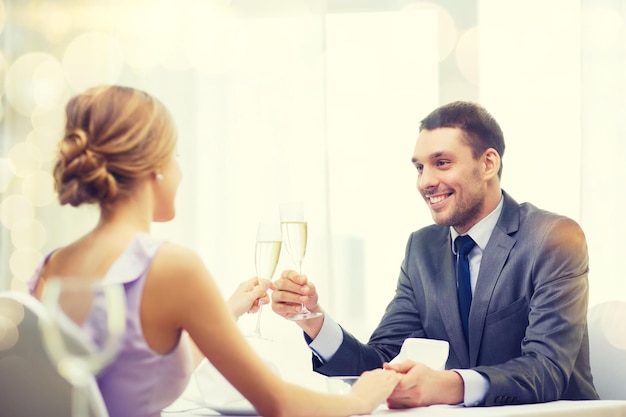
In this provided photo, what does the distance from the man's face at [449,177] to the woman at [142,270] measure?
4.11ft

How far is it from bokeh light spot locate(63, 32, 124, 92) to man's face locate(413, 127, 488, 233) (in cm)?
213

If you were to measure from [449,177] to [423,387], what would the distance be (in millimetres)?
1120

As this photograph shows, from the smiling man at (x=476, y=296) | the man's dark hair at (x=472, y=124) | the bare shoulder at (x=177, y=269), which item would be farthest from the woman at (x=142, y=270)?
the man's dark hair at (x=472, y=124)

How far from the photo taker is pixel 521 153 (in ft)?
13.3

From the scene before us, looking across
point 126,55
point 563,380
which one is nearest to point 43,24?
point 126,55

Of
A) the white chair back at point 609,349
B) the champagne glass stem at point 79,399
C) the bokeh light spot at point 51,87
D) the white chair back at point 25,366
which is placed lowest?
the white chair back at point 609,349

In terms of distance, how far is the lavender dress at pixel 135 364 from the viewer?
4.37ft

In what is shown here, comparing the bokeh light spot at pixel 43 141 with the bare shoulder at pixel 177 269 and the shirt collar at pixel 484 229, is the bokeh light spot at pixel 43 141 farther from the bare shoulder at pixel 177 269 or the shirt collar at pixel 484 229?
the bare shoulder at pixel 177 269

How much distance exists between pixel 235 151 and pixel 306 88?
1.69 feet

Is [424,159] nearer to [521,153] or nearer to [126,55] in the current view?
[521,153]

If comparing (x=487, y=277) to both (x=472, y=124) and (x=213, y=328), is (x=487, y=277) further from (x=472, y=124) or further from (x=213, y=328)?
(x=213, y=328)

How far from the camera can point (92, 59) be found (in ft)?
13.5

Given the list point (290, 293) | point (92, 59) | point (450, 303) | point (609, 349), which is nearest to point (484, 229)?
point (450, 303)

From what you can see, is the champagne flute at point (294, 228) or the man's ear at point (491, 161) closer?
the champagne flute at point (294, 228)
